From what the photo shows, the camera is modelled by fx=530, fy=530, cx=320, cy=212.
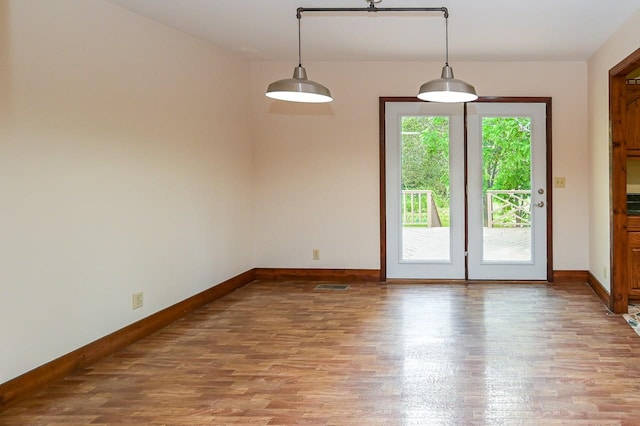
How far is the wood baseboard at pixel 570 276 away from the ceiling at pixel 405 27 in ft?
7.73

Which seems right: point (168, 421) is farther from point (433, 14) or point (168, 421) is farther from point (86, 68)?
point (433, 14)

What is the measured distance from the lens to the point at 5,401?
110 inches

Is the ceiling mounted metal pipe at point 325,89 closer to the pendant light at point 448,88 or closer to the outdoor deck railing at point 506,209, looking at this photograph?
the pendant light at point 448,88

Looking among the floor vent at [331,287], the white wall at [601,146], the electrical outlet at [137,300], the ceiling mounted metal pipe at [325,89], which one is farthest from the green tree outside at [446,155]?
the electrical outlet at [137,300]

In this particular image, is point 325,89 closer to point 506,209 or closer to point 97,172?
point 97,172

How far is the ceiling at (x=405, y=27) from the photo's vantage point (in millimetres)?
3895

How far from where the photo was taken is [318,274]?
627cm

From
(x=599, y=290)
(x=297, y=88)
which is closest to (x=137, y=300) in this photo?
(x=297, y=88)

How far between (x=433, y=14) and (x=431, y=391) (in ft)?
9.19

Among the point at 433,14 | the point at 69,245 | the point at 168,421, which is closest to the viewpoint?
the point at 168,421

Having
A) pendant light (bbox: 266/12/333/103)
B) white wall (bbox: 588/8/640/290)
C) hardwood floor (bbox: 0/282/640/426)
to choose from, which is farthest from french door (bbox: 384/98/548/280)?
pendant light (bbox: 266/12/333/103)

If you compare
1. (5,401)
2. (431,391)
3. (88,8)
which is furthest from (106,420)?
(88,8)

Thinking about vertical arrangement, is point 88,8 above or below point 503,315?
above

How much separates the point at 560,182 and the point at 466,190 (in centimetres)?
103
